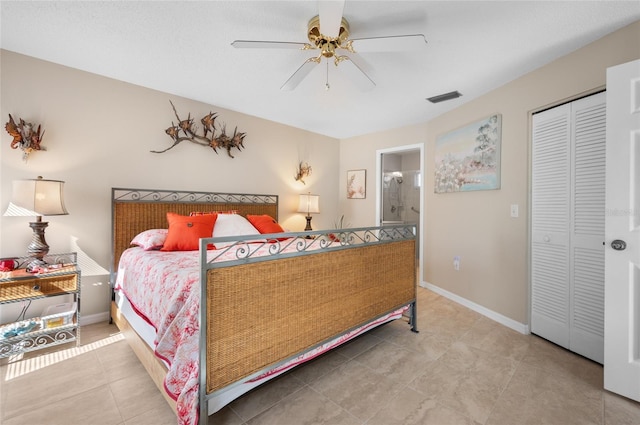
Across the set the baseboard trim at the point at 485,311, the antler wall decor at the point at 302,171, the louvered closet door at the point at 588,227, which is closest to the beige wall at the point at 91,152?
the antler wall decor at the point at 302,171

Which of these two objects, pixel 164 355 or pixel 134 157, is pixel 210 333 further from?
pixel 134 157

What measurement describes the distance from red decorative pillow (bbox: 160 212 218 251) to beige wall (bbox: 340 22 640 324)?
2834 mm

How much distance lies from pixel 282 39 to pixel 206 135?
1.69 m

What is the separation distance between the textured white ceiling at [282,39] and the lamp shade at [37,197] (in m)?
1.11

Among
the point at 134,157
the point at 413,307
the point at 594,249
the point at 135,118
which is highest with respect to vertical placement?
the point at 135,118

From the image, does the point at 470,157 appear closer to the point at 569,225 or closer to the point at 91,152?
the point at 569,225

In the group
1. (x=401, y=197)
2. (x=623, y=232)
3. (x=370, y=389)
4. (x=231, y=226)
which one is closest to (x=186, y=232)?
(x=231, y=226)

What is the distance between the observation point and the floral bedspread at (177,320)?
1.23 m

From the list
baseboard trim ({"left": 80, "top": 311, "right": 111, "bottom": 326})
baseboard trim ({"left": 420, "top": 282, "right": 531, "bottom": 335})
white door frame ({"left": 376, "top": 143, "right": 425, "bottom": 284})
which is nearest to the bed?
baseboard trim ({"left": 80, "top": 311, "right": 111, "bottom": 326})

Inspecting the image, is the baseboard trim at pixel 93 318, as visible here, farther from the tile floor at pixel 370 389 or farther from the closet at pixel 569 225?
the closet at pixel 569 225

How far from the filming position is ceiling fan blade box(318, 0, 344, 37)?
4.56 ft

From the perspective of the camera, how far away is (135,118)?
2.83 m

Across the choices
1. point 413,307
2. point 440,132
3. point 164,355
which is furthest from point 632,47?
point 164,355

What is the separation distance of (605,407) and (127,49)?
13.3ft
